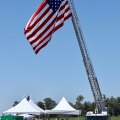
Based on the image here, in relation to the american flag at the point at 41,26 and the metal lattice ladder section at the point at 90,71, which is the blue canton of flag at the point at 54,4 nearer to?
the american flag at the point at 41,26

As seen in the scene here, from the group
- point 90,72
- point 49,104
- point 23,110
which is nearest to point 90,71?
point 90,72

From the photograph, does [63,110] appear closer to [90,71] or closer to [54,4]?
[90,71]

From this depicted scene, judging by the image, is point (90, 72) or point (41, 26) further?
point (90, 72)

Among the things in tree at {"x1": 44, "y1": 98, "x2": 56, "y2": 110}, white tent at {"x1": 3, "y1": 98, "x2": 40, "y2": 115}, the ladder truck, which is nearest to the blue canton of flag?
the ladder truck

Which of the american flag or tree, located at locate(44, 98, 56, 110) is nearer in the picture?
the american flag

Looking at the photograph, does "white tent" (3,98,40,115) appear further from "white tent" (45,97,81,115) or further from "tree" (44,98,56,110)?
"tree" (44,98,56,110)

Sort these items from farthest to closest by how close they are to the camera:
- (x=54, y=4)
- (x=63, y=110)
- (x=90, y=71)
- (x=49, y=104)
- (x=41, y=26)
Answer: (x=49, y=104), (x=63, y=110), (x=90, y=71), (x=54, y=4), (x=41, y=26)

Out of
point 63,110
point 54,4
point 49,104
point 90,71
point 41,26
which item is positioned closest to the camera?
point 41,26

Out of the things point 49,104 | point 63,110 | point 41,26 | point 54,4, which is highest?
point 49,104

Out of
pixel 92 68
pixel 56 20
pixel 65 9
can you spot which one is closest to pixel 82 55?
pixel 92 68

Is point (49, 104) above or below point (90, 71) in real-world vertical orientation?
above

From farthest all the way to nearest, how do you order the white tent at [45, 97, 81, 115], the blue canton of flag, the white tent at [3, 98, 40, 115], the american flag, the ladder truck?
the white tent at [45, 97, 81, 115]
the white tent at [3, 98, 40, 115]
the ladder truck
the blue canton of flag
the american flag

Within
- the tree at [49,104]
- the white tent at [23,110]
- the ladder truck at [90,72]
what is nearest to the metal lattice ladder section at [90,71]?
the ladder truck at [90,72]

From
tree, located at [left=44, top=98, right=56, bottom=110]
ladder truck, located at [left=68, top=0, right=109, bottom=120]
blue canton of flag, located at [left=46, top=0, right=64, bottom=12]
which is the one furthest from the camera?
tree, located at [left=44, top=98, right=56, bottom=110]
